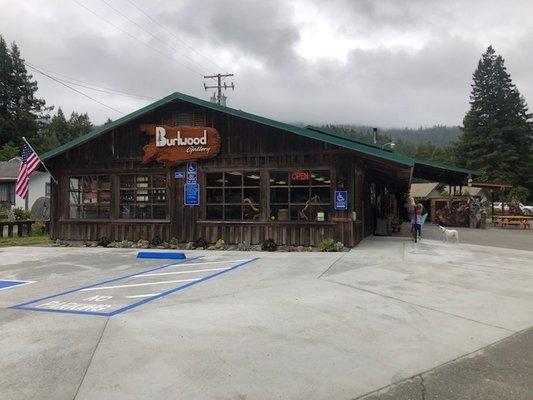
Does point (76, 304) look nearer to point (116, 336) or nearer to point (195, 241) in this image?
point (116, 336)

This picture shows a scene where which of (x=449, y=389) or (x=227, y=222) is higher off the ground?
(x=227, y=222)

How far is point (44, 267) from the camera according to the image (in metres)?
11.8

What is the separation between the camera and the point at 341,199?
→ 14281mm

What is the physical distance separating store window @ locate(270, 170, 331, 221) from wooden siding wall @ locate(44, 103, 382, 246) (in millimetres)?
229

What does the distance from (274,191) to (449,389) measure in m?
11.2

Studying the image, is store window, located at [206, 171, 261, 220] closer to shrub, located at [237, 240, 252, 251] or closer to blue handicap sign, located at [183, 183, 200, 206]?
blue handicap sign, located at [183, 183, 200, 206]

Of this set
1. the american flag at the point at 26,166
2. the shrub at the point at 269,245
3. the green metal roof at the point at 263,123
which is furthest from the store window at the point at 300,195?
the american flag at the point at 26,166

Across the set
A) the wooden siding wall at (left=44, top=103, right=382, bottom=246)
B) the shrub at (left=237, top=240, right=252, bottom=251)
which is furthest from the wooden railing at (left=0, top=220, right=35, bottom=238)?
the shrub at (left=237, top=240, right=252, bottom=251)

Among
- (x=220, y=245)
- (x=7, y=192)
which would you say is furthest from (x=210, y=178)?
(x=7, y=192)

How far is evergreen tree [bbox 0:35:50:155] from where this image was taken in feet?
205

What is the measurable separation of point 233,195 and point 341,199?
11.9 ft

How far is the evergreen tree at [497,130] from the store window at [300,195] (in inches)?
2090

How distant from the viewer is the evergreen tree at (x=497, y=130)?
6200cm

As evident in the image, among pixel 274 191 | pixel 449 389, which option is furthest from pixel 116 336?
pixel 274 191
